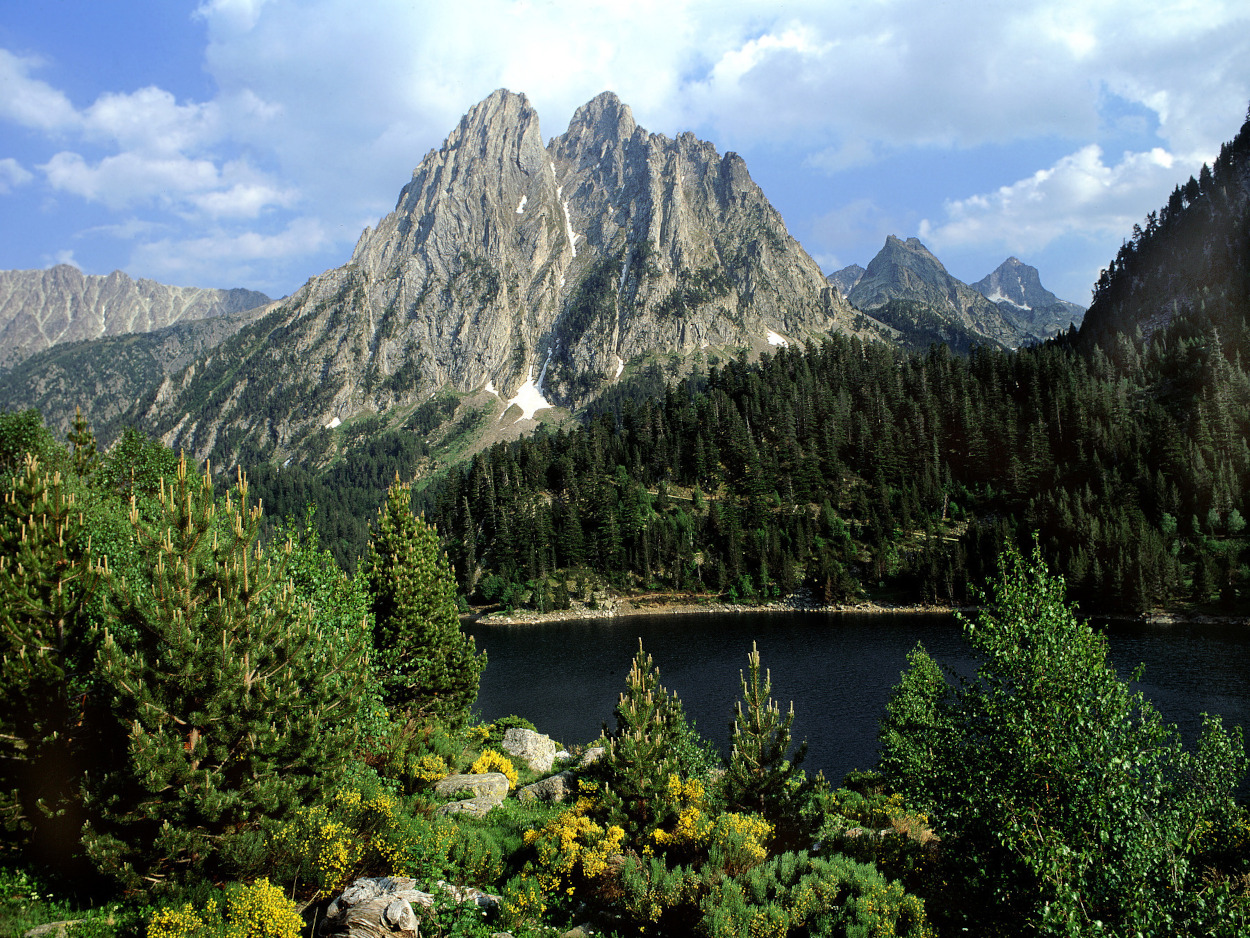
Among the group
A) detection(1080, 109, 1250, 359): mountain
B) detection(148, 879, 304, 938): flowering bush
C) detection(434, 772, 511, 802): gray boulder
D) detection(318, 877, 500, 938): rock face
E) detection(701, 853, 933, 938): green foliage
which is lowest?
detection(434, 772, 511, 802): gray boulder

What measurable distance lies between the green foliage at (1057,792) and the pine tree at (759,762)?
300 inches

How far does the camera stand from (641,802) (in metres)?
19.2

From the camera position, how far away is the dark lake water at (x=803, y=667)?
50500mm

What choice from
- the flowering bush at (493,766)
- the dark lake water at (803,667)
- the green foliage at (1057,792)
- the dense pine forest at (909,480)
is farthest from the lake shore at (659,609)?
the green foliage at (1057,792)

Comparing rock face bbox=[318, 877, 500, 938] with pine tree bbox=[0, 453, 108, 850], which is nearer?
rock face bbox=[318, 877, 500, 938]

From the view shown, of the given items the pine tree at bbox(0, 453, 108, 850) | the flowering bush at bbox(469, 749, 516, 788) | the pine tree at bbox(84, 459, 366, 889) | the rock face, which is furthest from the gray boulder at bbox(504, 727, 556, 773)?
the pine tree at bbox(0, 453, 108, 850)

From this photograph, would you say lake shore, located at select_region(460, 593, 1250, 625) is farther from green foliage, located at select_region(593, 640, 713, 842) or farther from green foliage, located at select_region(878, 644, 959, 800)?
green foliage, located at select_region(593, 640, 713, 842)

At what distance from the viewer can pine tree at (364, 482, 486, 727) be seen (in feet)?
97.8

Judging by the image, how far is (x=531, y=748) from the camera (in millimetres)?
34062

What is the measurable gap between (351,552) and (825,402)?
420ft

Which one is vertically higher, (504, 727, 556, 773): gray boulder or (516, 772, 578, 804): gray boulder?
(516, 772, 578, 804): gray boulder

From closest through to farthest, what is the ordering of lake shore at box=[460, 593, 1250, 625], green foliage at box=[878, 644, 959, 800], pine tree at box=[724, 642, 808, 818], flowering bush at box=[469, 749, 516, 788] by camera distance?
green foliage at box=[878, 644, 959, 800], pine tree at box=[724, 642, 808, 818], flowering bush at box=[469, 749, 516, 788], lake shore at box=[460, 593, 1250, 625]

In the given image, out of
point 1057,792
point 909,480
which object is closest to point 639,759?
point 1057,792

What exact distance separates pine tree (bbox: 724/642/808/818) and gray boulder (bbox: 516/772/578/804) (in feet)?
22.7
